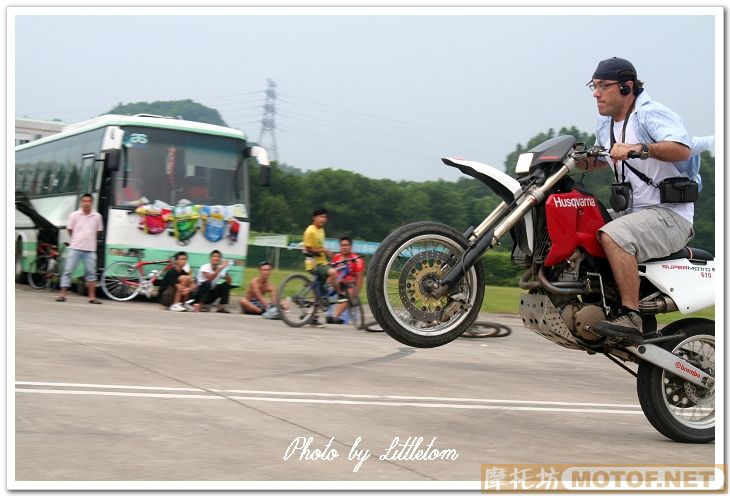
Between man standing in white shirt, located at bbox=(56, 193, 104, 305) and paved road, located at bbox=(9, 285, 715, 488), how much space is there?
16.5 feet

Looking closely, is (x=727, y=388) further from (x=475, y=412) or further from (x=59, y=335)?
(x=59, y=335)

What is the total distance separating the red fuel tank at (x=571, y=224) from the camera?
574 centimetres

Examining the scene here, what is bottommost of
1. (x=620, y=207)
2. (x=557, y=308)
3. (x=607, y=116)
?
(x=557, y=308)

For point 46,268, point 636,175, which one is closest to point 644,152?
point 636,175

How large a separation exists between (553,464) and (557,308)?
123cm

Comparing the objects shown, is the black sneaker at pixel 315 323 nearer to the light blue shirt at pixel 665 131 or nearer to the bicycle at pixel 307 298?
the bicycle at pixel 307 298

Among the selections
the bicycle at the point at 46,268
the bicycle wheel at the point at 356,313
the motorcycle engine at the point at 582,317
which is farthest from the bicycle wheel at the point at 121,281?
the motorcycle engine at the point at 582,317

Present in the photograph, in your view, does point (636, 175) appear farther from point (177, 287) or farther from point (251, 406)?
point (177, 287)

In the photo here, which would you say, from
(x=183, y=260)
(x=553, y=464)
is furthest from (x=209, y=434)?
(x=183, y=260)

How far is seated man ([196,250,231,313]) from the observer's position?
54.2 ft

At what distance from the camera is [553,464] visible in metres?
5.00

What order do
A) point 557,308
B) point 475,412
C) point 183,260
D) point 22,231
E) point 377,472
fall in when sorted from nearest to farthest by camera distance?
1. point 377,472
2. point 557,308
3. point 475,412
4. point 183,260
5. point 22,231

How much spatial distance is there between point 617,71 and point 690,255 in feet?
4.33

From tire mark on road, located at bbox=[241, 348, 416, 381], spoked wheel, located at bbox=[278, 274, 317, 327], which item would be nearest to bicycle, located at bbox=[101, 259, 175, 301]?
spoked wheel, located at bbox=[278, 274, 317, 327]
